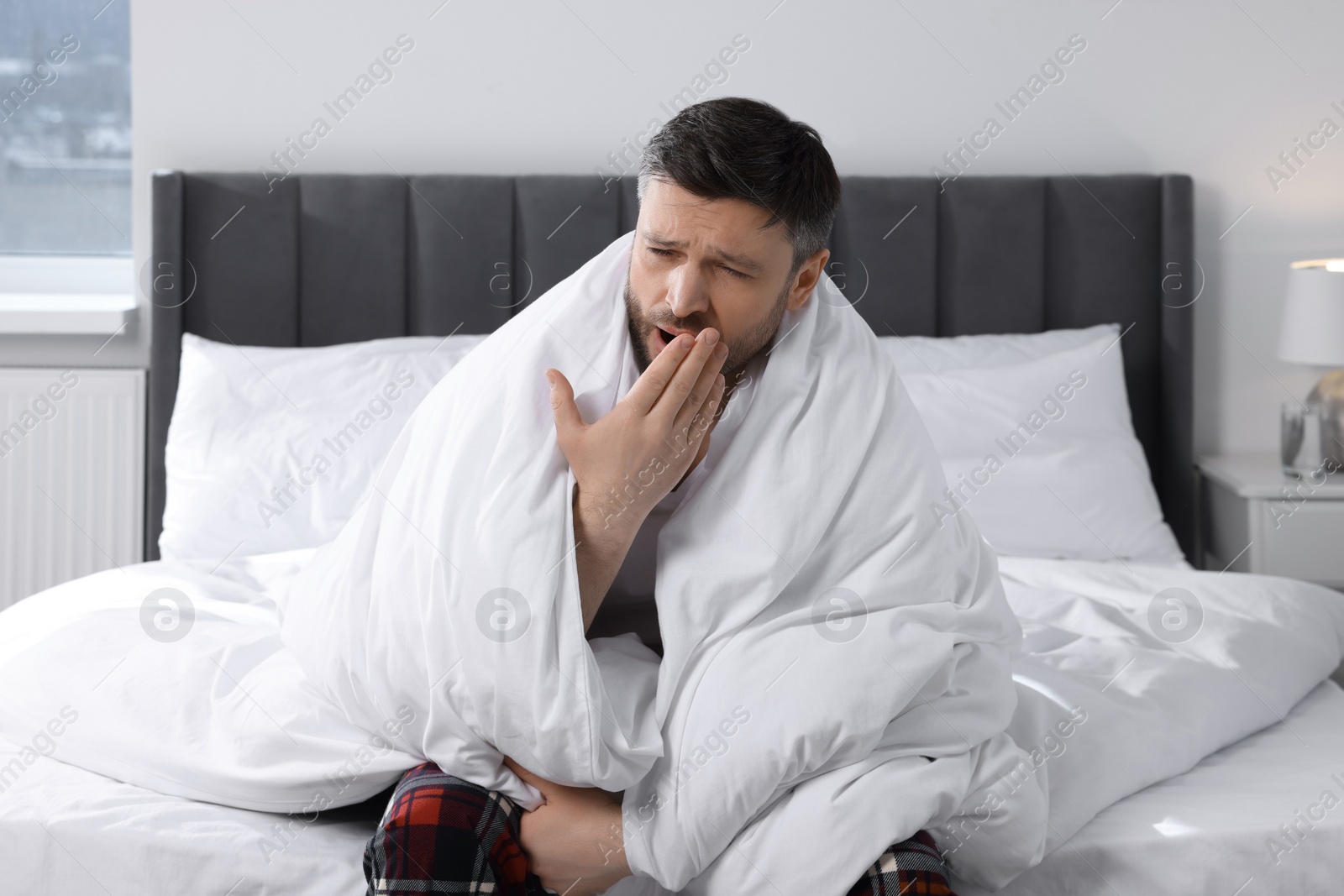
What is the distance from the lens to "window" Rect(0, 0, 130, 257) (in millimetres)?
2482

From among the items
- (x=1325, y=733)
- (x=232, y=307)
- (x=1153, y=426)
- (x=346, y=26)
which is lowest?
(x=1325, y=733)

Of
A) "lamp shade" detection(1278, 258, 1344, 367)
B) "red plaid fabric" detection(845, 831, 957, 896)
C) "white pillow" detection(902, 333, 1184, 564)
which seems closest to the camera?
"red plaid fabric" detection(845, 831, 957, 896)

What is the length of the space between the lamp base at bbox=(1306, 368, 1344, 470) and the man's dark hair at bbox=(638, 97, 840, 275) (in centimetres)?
155

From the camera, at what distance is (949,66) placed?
238 cm

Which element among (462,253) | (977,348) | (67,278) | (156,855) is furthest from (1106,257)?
(67,278)

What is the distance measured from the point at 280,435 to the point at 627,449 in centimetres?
116

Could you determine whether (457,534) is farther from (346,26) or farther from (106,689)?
(346,26)

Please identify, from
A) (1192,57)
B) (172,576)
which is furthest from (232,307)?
(1192,57)

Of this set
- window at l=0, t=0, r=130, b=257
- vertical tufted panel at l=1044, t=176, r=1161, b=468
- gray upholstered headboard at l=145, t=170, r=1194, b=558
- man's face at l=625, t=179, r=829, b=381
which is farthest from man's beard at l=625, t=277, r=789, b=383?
window at l=0, t=0, r=130, b=257

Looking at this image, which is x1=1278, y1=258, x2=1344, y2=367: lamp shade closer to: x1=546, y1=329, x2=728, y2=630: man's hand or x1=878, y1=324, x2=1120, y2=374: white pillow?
x1=878, y1=324, x2=1120, y2=374: white pillow

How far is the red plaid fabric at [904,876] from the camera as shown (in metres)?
0.94

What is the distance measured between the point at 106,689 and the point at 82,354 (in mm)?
1464

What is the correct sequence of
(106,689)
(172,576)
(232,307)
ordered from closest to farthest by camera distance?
(106,689)
(172,576)
(232,307)

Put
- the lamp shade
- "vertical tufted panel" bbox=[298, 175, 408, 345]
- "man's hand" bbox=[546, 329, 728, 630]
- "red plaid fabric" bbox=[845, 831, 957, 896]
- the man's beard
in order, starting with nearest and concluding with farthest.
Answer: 1. "red plaid fabric" bbox=[845, 831, 957, 896]
2. "man's hand" bbox=[546, 329, 728, 630]
3. the man's beard
4. the lamp shade
5. "vertical tufted panel" bbox=[298, 175, 408, 345]
